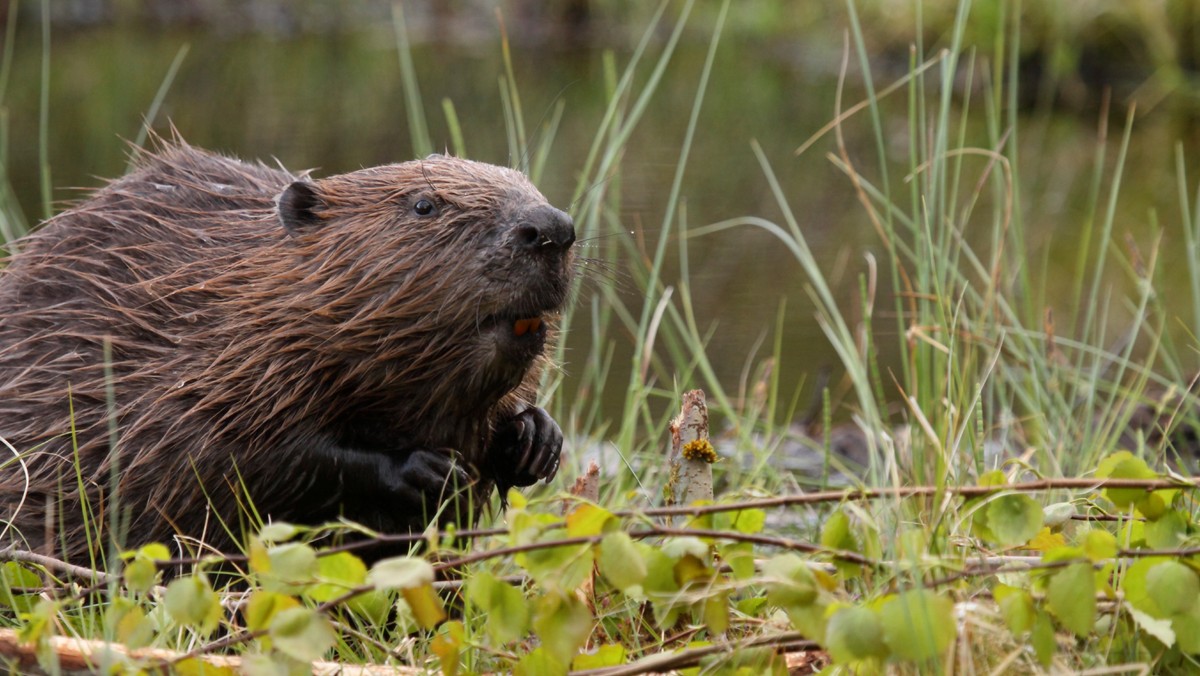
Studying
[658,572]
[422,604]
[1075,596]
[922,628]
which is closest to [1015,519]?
[1075,596]

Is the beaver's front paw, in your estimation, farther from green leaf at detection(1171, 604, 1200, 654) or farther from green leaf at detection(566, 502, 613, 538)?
green leaf at detection(1171, 604, 1200, 654)

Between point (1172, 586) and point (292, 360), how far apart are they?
142cm

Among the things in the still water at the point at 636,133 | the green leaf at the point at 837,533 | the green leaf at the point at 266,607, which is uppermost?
the green leaf at the point at 837,533

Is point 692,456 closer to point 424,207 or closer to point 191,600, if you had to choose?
point 424,207

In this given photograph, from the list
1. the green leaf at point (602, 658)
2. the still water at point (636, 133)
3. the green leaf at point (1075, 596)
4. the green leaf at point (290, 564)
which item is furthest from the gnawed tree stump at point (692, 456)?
the still water at point (636, 133)

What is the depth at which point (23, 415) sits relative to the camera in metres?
2.67

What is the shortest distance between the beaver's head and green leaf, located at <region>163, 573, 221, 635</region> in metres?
0.77

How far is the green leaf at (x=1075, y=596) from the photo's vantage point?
1.69 m

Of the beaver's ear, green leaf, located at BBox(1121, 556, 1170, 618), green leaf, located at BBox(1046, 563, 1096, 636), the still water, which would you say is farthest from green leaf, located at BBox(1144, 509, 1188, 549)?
the still water

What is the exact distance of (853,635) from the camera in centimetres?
161

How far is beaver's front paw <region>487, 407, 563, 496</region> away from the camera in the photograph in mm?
2637

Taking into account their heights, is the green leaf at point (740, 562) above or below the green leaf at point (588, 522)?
below

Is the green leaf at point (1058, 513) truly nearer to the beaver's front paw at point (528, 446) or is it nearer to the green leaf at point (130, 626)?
the beaver's front paw at point (528, 446)

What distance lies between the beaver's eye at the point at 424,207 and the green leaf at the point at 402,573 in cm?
96
